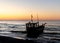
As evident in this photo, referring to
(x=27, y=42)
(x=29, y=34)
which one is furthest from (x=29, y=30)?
(x=27, y=42)

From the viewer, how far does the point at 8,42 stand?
963 inches

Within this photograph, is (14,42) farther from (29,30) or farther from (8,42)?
A: (29,30)

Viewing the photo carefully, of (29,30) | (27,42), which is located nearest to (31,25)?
(29,30)

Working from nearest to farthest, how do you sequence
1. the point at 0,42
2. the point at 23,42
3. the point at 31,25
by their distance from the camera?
the point at 0,42
the point at 23,42
the point at 31,25

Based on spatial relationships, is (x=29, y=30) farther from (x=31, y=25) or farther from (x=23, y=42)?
(x=23, y=42)

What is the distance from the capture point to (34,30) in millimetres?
47031

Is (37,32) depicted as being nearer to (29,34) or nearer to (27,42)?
(29,34)

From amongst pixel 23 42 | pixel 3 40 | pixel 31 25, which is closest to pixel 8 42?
pixel 3 40

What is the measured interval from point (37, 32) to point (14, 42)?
24228 millimetres

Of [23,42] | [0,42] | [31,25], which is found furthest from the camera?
[31,25]

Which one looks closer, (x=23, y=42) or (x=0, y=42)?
(x=0, y=42)

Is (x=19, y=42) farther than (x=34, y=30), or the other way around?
(x=34, y=30)

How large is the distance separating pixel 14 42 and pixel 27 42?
229 cm

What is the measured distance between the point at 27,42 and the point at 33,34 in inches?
813
